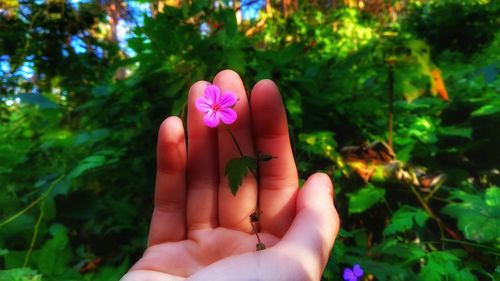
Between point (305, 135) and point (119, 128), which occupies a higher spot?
point (119, 128)

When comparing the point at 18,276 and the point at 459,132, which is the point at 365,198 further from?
the point at 18,276

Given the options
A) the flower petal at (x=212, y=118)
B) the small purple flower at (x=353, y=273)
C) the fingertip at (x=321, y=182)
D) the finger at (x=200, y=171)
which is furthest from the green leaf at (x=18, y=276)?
the small purple flower at (x=353, y=273)

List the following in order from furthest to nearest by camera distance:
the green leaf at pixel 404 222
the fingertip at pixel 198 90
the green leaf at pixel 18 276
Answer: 1. the green leaf at pixel 404 222
2. the fingertip at pixel 198 90
3. the green leaf at pixel 18 276

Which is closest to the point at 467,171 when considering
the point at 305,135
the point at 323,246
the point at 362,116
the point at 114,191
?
the point at 362,116

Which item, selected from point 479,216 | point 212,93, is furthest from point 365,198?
point 212,93

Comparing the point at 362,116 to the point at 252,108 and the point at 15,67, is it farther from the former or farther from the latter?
the point at 15,67

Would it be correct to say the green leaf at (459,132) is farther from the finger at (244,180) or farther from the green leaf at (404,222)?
the finger at (244,180)

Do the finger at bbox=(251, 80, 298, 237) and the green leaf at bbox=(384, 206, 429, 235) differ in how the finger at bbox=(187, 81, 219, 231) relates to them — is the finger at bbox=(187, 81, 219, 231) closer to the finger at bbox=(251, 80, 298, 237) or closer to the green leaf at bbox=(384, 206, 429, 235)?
the finger at bbox=(251, 80, 298, 237)
